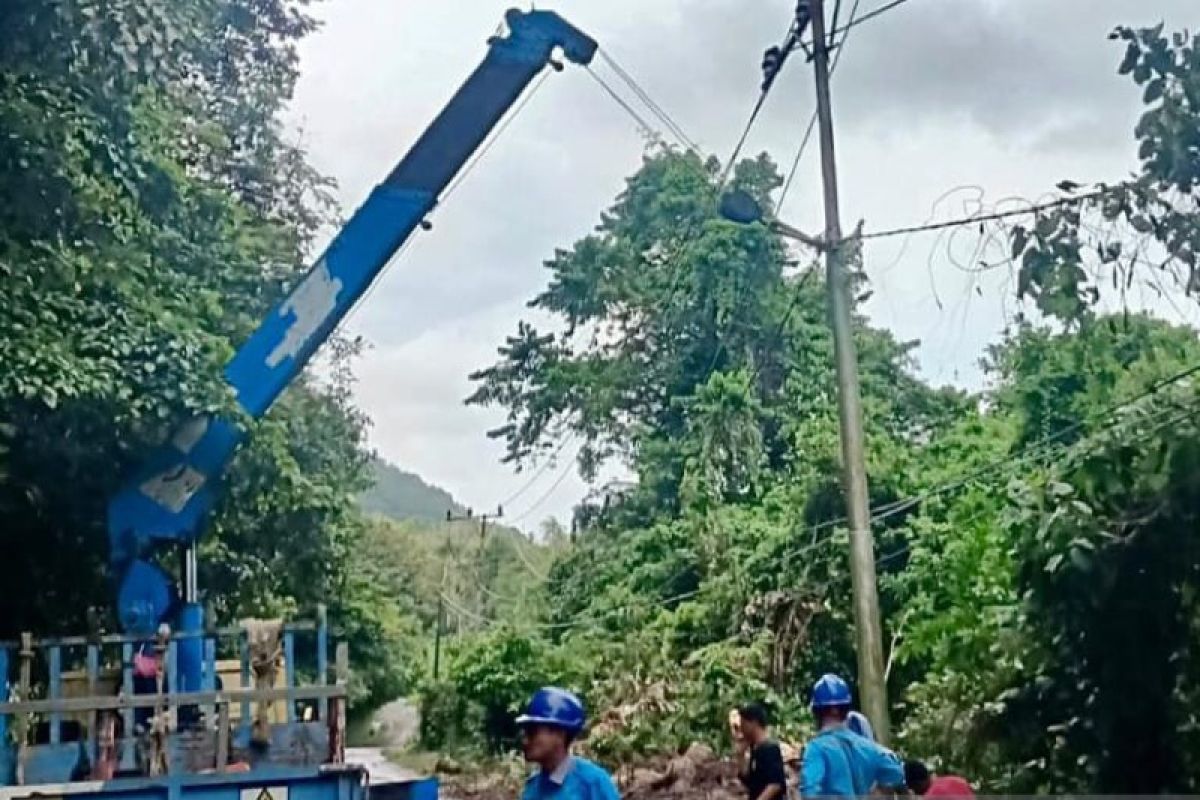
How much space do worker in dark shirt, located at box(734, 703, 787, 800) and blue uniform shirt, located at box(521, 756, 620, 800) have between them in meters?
2.38

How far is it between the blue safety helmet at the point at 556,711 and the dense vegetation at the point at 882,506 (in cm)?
456

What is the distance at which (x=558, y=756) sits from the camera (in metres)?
4.31

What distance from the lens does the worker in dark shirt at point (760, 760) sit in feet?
21.5

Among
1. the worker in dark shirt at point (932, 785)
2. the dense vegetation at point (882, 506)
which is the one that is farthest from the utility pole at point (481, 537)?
the worker in dark shirt at point (932, 785)

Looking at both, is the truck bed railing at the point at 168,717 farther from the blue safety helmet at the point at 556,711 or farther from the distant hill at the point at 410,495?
the distant hill at the point at 410,495

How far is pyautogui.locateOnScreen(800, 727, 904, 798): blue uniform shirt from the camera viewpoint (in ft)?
19.7

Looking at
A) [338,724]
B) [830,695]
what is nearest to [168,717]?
[338,724]

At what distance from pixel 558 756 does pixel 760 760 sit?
8.18ft

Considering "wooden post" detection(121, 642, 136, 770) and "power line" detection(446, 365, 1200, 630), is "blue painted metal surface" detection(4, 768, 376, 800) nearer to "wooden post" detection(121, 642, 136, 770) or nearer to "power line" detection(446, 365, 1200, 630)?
"wooden post" detection(121, 642, 136, 770)

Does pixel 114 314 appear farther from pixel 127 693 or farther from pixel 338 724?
pixel 338 724

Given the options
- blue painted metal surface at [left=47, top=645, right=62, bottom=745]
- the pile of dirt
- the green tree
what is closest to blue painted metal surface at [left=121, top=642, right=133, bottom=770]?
blue painted metal surface at [left=47, top=645, right=62, bottom=745]

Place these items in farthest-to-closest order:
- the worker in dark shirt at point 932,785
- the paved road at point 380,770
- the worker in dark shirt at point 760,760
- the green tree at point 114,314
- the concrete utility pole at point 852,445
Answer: the green tree at point 114,314 → the concrete utility pole at point 852,445 → the paved road at point 380,770 → the worker in dark shirt at point 760,760 → the worker in dark shirt at point 932,785

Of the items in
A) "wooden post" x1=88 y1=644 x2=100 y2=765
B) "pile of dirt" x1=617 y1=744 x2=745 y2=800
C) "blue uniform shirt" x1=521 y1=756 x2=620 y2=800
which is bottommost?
"pile of dirt" x1=617 y1=744 x2=745 y2=800

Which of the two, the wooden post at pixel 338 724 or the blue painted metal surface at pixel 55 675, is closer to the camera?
the wooden post at pixel 338 724
